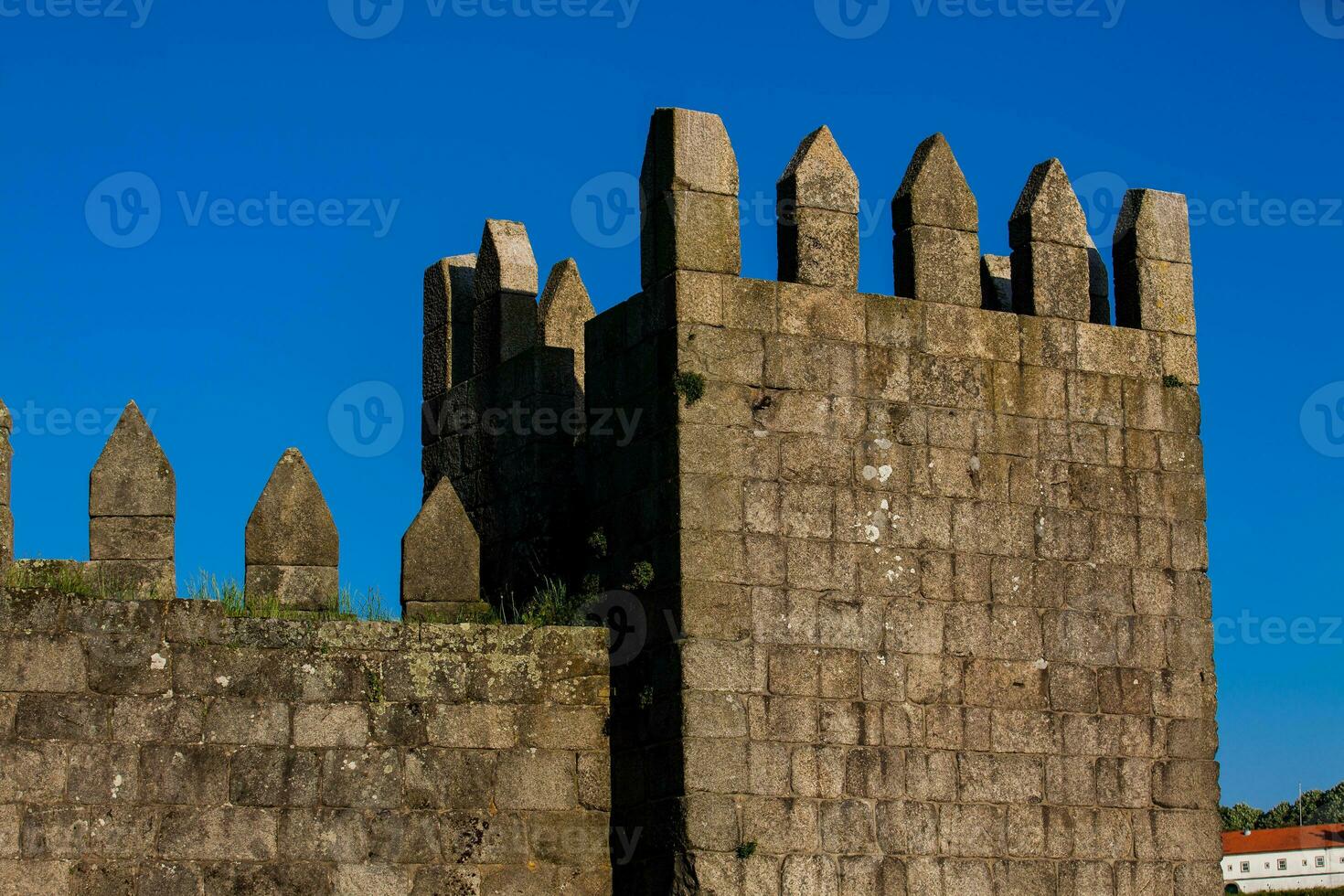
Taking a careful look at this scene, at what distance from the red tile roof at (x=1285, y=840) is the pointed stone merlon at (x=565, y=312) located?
6389cm

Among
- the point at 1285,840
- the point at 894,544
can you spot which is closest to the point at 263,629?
the point at 894,544

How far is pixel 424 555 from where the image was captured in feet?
35.5

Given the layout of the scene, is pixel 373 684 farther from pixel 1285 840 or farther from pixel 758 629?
pixel 1285 840

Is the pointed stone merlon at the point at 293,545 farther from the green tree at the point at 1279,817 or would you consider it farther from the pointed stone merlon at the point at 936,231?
the green tree at the point at 1279,817

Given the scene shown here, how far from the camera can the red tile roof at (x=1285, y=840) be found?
7338 centimetres

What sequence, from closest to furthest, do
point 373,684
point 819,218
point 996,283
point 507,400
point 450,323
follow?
point 373,684 → point 819,218 → point 996,283 → point 507,400 → point 450,323

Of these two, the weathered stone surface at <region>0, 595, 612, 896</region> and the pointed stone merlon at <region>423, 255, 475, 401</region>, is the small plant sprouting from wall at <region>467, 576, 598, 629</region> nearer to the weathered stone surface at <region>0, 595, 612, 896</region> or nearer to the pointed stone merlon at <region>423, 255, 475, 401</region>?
the weathered stone surface at <region>0, 595, 612, 896</region>

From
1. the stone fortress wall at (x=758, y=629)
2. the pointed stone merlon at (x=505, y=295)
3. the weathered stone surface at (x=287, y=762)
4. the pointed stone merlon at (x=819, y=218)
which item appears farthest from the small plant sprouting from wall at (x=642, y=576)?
the pointed stone merlon at (x=505, y=295)

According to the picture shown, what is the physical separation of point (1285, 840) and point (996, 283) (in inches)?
2630

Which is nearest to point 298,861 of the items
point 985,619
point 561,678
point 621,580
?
point 561,678

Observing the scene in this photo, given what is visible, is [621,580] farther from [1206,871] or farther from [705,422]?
[1206,871]

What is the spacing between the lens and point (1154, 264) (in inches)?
493

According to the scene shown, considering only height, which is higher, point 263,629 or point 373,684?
point 263,629

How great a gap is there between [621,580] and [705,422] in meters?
1.05
